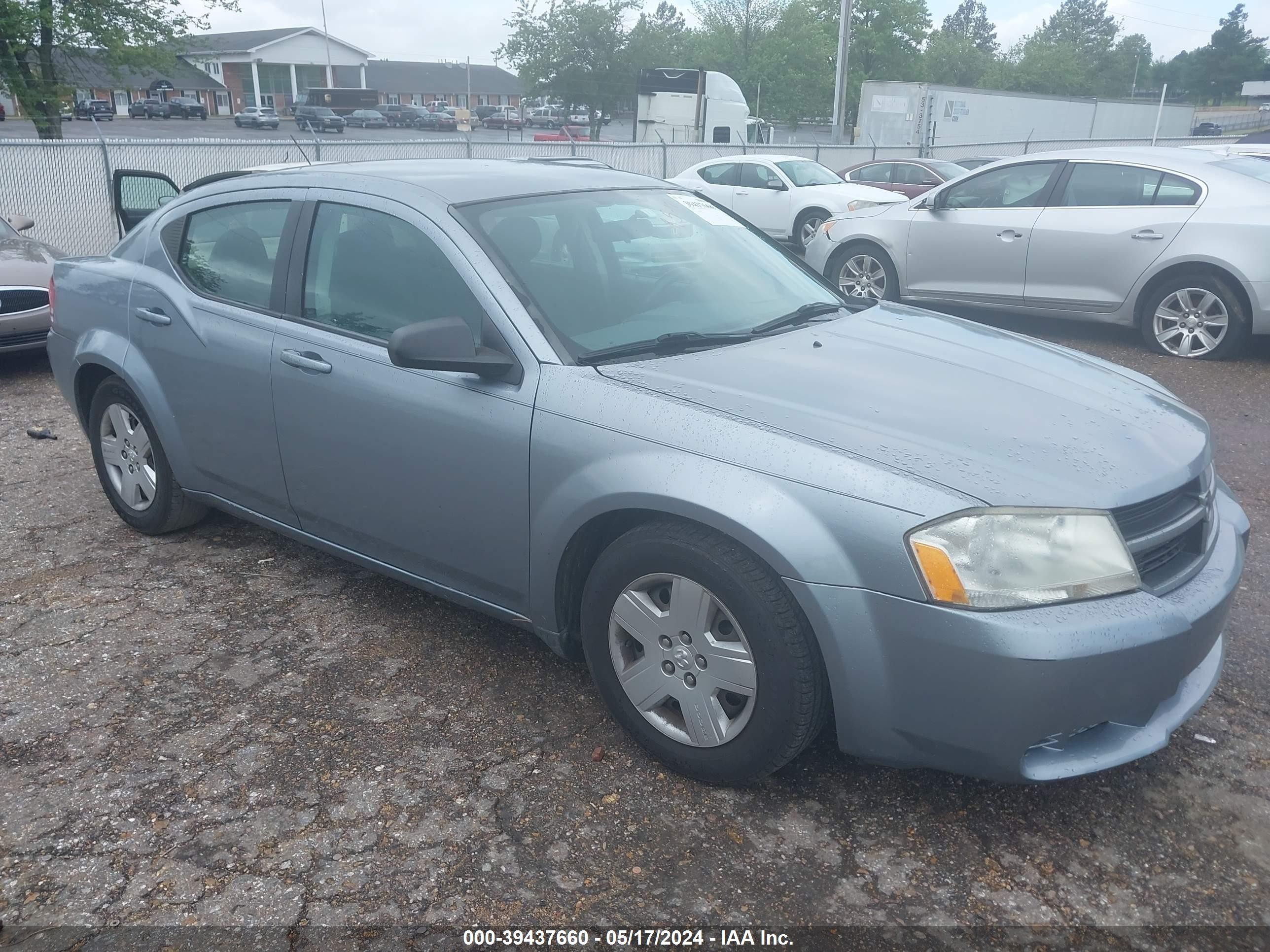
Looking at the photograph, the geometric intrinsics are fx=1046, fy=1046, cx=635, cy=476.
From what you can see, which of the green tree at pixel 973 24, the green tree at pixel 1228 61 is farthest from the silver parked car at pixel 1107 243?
the green tree at pixel 973 24

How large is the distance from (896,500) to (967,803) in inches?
38.6

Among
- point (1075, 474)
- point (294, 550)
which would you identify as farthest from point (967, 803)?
point (294, 550)

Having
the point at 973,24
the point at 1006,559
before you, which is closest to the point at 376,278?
the point at 1006,559

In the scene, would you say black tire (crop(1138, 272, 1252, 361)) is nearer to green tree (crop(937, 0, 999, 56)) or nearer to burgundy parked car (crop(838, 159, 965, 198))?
burgundy parked car (crop(838, 159, 965, 198))

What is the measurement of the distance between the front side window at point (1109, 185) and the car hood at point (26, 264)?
7.87 meters

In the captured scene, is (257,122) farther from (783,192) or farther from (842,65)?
(783,192)

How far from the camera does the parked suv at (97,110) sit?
150 ft

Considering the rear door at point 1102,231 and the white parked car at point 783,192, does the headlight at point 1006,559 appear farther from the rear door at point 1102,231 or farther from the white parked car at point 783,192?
the white parked car at point 783,192

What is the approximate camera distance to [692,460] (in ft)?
8.94

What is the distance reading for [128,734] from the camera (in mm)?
3209

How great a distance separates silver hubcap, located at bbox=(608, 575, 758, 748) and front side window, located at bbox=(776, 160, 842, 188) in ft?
45.7

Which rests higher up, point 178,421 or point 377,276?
point 377,276

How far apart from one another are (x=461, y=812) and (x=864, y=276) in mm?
8197

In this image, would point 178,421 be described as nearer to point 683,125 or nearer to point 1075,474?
point 1075,474
